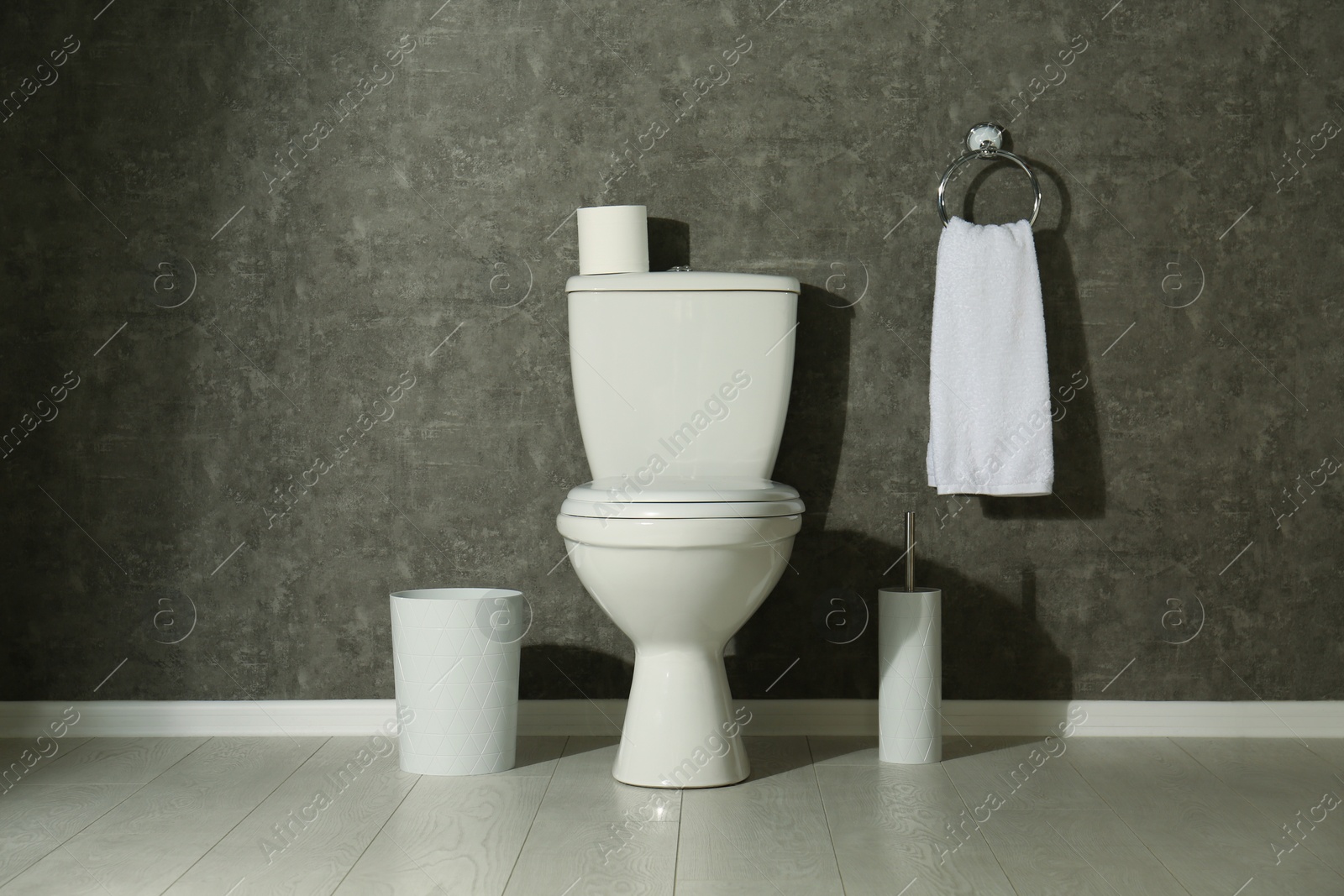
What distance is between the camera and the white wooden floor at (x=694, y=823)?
4.58 feet

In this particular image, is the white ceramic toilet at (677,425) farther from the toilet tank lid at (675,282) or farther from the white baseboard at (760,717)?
the white baseboard at (760,717)

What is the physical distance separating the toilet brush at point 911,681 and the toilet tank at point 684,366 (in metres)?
0.35

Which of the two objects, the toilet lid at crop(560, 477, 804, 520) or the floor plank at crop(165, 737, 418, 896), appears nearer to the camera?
Answer: the floor plank at crop(165, 737, 418, 896)

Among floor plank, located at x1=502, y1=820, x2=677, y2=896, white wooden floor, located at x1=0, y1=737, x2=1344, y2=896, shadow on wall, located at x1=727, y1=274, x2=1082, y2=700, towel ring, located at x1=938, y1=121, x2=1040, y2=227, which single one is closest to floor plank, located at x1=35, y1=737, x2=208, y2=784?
white wooden floor, located at x1=0, y1=737, x2=1344, y2=896

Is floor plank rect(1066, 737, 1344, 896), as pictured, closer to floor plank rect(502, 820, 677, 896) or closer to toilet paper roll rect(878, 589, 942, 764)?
toilet paper roll rect(878, 589, 942, 764)

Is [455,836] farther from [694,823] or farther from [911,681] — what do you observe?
[911,681]

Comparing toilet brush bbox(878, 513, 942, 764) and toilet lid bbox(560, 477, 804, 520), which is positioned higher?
toilet lid bbox(560, 477, 804, 520)

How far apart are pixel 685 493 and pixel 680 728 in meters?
0.37

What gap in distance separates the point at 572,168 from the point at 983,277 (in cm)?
75

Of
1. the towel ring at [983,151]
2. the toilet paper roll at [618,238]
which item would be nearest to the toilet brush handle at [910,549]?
the towel ring at [983,151]

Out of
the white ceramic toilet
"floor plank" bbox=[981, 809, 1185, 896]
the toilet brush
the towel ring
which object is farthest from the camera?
the towel ring

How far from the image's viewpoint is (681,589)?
66.4 inches

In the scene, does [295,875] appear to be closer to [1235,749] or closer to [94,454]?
[94,454]

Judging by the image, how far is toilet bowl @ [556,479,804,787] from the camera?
5.42 feet
